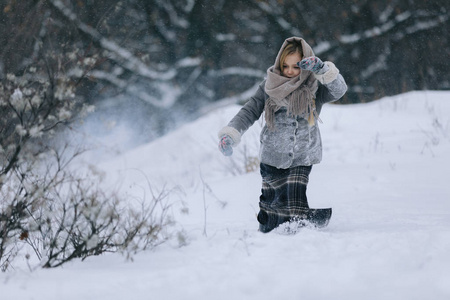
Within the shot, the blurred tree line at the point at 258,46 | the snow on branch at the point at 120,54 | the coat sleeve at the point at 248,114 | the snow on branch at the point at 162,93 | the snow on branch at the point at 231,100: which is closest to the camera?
the coat sleeve at the point at 248,114

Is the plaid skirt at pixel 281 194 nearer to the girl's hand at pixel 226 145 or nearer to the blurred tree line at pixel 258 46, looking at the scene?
the girl's hand at pixel 226 145

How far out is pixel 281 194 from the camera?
10.1 feet

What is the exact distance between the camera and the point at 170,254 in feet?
7.95

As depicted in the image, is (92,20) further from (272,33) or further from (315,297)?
(315,297)

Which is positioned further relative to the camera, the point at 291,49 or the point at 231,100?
the point at 231,100

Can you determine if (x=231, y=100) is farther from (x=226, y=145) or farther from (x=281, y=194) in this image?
(x=226, y=145)

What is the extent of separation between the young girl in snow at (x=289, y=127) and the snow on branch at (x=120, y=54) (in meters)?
4.64

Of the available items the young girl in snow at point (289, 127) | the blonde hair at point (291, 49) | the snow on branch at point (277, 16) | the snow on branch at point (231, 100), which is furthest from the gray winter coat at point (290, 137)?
the snow on branch at point (277, 16)

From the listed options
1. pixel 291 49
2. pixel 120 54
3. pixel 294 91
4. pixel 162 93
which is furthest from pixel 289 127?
pixel 162 93

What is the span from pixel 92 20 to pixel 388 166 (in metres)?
5.83

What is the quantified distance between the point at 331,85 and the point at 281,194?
75cm

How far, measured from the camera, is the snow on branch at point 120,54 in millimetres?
8016

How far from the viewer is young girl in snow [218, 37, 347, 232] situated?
2.92 metres

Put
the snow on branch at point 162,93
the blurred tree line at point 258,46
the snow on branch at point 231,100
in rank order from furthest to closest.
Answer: the snow on branch at point 231,100, the blurred tree line at point 258,46, the snow on branch at point 162,93
